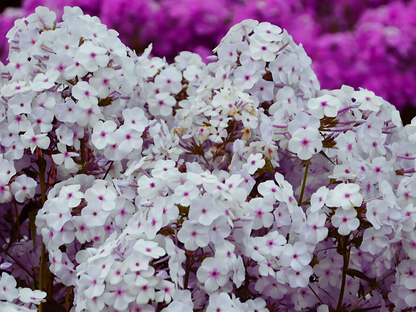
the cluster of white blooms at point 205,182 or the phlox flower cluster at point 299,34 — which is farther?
the phlox flower cluster at point 299,34

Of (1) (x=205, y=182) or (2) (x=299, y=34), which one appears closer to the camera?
(1) (x=205, y=182)

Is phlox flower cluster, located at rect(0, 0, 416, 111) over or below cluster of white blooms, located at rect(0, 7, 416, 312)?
below

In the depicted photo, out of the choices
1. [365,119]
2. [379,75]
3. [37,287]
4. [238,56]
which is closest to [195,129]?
[238,56]

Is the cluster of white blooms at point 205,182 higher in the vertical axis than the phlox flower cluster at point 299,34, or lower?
higher

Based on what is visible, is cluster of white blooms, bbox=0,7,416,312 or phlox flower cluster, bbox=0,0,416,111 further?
phlox flower cluster, bbox=0,0,416,111
